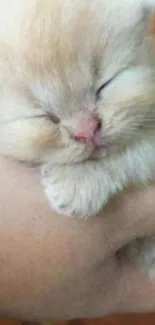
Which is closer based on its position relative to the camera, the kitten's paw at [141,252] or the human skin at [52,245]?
the human skin at [52,245]

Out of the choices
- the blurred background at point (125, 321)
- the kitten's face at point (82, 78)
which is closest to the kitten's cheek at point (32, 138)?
the kitten's face at point (82, 78)

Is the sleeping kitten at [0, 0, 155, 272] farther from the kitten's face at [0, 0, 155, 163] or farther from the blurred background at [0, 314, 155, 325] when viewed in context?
the blurred background at [0, 314, 155, 325]

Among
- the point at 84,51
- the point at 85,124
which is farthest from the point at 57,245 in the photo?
the point at 84,51

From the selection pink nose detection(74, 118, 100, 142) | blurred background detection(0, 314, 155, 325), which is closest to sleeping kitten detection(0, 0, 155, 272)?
pink nose detection(74, 118, 100, 142)

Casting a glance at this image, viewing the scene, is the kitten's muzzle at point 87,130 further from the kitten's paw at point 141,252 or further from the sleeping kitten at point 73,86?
the kitten's paw at point 141,252

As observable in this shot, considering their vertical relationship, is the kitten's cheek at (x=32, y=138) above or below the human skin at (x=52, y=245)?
above

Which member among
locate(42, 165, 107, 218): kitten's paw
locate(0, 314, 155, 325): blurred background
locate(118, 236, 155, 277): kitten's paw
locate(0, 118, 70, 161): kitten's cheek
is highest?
locate(0, 118, 70, 161): kitten's cheek

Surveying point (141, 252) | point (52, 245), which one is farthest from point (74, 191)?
point (141, 252)
